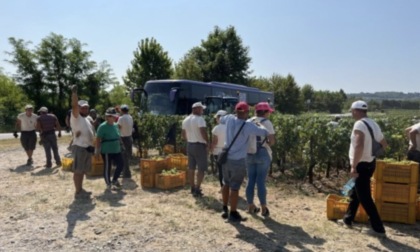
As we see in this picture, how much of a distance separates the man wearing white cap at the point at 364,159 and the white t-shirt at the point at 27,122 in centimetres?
922

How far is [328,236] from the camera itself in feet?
17.6

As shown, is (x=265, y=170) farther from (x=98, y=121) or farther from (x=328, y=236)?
(x=98, y=121)

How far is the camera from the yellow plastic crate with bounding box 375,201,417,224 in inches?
232

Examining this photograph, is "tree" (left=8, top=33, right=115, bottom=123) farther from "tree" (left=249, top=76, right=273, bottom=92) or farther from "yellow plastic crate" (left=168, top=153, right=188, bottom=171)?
"yellow plastic crate" (left=168, top=153, right=188, bottom=171)

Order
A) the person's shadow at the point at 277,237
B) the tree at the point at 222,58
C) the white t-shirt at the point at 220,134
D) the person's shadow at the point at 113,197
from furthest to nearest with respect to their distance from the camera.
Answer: the tree at the point at 222,58 → the person's shadow at the point at 113,197 → the white t-shirt at the point at 220,134 → the person's shadow at the point at 277,237

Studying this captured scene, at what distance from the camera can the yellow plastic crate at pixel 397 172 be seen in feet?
18.9

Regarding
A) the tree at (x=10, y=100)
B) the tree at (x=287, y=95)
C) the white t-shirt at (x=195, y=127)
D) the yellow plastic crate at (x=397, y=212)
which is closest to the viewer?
the yellow plastic crate at (x=397, y=212)

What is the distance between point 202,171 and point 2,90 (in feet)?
124

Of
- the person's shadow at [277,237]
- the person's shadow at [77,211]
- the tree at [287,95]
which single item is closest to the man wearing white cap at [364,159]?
the person's shadow at [277,237]

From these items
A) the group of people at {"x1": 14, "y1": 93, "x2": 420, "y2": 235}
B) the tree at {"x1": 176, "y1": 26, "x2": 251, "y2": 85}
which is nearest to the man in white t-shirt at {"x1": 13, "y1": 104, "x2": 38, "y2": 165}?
the group of people at {"x1": 14, "y1": 93, "x2": 420, "y2": 235}

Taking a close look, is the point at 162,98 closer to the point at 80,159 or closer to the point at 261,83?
the point at 80,159

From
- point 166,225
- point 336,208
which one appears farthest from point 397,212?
point 166,225

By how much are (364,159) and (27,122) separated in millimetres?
9499

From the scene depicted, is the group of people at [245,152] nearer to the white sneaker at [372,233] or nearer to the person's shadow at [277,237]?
the person's shadow at [277,237]
